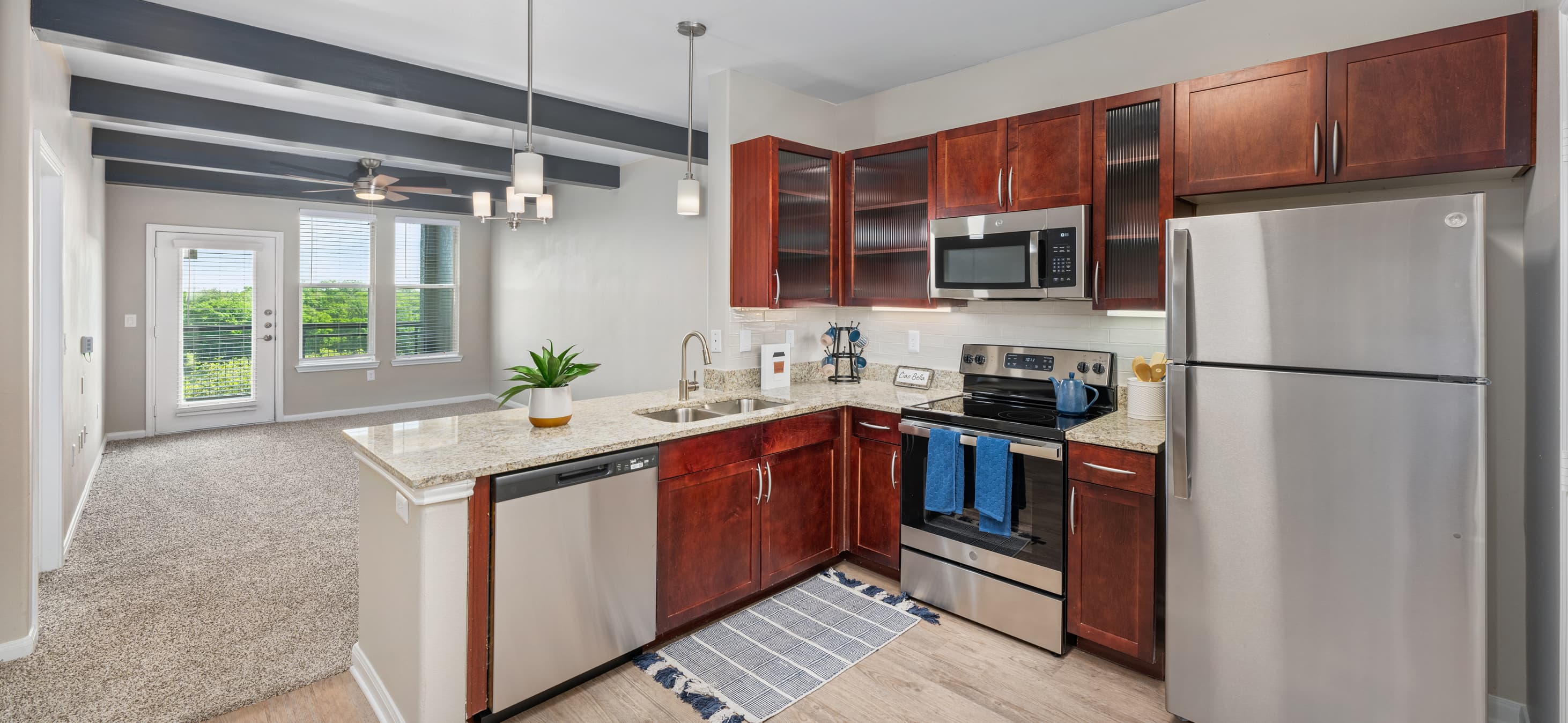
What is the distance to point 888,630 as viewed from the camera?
2.77 meters

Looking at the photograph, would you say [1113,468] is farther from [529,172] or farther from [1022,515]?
[529,172]

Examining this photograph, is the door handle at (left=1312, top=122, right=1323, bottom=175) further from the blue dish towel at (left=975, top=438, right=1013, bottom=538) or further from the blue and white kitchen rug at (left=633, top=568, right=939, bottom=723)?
the blue and white kitchen rug at (left=633, top=568, right=939, bottom=723)

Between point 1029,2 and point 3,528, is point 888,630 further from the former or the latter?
point 3,528

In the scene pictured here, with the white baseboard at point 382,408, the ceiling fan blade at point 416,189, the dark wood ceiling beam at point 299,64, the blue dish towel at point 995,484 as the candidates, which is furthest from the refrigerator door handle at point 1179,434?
the white baseboard at point 382,408

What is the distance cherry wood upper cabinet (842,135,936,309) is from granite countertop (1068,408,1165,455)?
113 centimetres

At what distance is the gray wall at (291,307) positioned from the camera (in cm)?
622

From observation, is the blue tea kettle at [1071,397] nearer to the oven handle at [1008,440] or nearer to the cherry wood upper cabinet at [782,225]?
the oven handle at [1008,440]

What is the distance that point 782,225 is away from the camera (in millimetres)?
3490

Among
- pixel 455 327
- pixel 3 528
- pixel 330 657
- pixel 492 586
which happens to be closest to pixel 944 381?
pixel 492 586

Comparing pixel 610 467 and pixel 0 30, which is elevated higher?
pixel 0 30

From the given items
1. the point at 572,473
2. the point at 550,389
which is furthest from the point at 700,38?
the point at 572,473

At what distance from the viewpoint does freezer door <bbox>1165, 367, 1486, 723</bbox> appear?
5.72 ft

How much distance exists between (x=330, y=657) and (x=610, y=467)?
1.34m

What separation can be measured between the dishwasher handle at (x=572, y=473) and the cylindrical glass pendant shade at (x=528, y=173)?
105 cm
